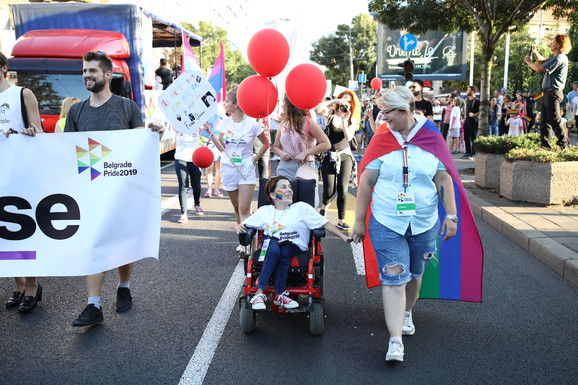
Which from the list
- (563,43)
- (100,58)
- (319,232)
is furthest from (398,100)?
(563,43)

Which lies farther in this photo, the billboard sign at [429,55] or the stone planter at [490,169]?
the billboard sign at [429,55]

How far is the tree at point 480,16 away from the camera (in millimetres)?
12820

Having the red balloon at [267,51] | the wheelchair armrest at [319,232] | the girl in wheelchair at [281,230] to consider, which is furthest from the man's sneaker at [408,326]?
the red balloon at [267,51]

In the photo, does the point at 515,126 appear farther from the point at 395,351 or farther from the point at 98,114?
the point at 98,114

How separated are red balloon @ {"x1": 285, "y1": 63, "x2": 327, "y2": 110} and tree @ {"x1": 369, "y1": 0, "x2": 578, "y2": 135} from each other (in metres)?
9.06

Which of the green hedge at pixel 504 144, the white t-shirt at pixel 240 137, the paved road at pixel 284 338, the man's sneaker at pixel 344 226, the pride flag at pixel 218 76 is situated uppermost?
the pride flag at pixel 218 76

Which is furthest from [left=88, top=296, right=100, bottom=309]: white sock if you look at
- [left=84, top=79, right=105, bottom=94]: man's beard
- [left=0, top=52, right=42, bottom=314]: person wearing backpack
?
[left=84, top=79, right=105, bottom=94]: man's beard

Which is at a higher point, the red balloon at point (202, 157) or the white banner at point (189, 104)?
the white banner at point (189, 104)

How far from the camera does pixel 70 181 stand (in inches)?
167

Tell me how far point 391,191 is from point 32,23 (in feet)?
38.0

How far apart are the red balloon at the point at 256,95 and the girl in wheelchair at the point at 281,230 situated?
83 centimetres

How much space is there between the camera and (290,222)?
4602 millimetres

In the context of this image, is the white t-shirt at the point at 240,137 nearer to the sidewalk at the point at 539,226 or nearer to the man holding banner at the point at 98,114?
the man holding banner at the point at 98,114

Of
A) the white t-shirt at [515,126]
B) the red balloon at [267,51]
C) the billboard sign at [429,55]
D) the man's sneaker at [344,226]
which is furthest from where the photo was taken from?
the billboard sign at [429,55]
